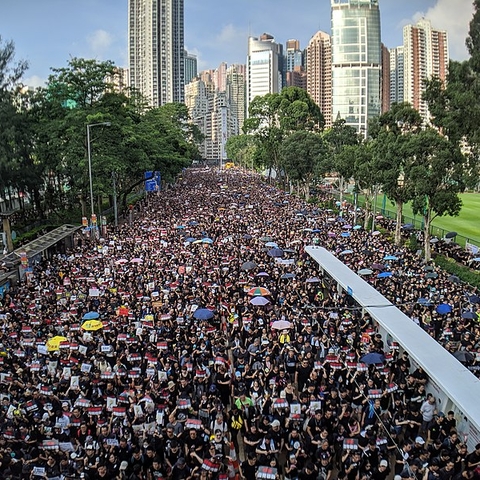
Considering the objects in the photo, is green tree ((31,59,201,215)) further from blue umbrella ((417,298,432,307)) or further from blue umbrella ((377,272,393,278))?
blue umbrella ((417,298,432,307))

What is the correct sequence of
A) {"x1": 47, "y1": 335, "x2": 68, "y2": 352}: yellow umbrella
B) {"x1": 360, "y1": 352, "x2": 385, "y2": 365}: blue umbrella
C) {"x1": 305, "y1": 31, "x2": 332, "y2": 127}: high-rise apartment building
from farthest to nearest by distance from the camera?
{"x1": 305, "y1": 31, "x2": 332, "y2": 127}: high-rise apartment building < {"x1": 47, "y1": 335, "x2": 68, "y2": 352}: yellow umbrella < {"x1": 360, "y1": 352, "x2": 385, "y2": 365}: blue umbrella

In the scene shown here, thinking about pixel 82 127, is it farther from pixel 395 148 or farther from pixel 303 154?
pixel 303 154

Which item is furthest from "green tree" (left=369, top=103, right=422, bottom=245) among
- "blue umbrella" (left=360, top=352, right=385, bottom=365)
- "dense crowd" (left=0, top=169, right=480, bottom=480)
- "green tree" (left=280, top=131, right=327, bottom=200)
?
"green tree" (left=280, top=131, right=327, bottom=200)

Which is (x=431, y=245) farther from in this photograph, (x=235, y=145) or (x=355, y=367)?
(x=235, y=145)

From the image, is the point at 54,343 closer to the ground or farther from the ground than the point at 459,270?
closer to the ground

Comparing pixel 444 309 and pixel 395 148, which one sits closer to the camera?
pixel 444 309

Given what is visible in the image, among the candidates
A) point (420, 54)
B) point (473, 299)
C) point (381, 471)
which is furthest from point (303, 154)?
point (420, 54)

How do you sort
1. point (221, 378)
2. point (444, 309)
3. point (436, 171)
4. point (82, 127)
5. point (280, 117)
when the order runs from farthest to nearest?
point (280, 117)
point (82, 127)
point (436, 171)
point (444, 309)
point (221, 378)
